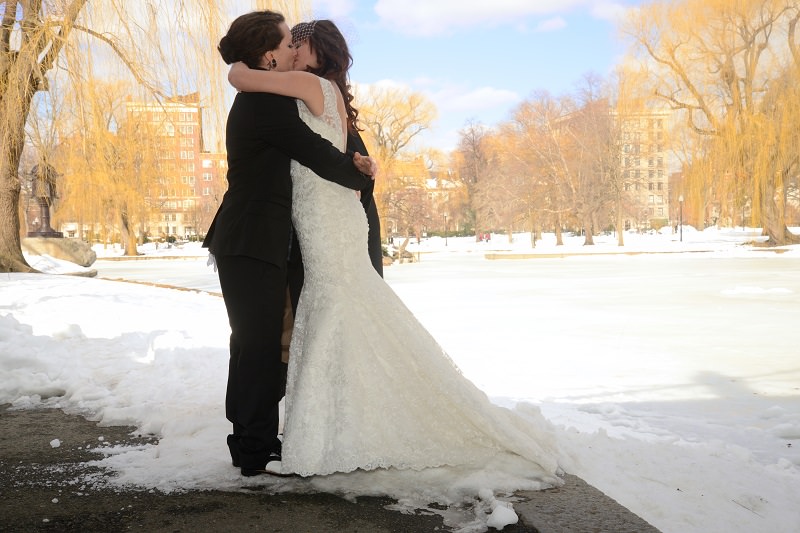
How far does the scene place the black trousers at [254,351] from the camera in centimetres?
252

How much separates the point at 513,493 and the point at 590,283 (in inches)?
512

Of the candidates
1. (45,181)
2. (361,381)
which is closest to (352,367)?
(361,381)

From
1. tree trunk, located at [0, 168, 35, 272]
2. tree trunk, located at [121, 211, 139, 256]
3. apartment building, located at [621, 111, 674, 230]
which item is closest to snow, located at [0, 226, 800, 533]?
tree trunk, located at [0, 168, 35, 272]

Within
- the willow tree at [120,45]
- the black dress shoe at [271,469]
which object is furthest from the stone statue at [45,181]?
the black dress shoe at [271,469]

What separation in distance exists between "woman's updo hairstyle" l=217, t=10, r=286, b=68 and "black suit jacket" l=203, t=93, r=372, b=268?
150mm

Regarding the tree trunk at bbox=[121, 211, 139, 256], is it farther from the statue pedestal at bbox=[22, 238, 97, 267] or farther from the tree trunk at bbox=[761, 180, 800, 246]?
the tree trunk at bbox=[761, 180, 800, 246]

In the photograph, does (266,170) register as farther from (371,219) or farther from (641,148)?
(641,148)

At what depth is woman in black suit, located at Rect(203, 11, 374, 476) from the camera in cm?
251

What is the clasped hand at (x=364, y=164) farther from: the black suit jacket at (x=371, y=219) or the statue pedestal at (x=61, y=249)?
the statue pedestal at (x=61, y=249)

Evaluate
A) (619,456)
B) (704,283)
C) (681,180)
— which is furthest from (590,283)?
(681,180)

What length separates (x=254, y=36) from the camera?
2.55 metres

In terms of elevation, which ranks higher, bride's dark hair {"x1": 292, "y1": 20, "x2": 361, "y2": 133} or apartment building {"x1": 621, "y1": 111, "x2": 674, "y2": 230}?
apartment building {"x1": 621, "y1": 111, "x2": 674, "y2": 230}

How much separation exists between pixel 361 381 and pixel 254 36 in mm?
1288

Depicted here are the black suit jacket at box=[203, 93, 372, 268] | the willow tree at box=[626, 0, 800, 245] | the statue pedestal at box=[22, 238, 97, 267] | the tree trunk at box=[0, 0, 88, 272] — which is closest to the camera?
the black suit jacket at box=[203, 93, 372, 268]
